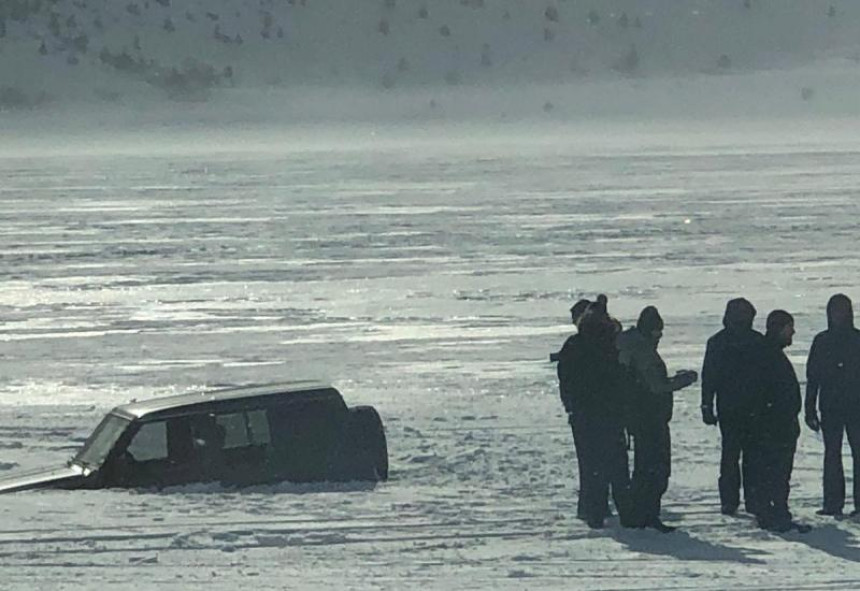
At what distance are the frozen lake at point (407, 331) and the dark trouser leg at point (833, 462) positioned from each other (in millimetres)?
170

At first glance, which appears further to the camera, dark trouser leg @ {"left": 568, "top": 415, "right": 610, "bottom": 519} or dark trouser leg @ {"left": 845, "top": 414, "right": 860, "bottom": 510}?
dark trouser leg @ {"left": 845, "top": 414, "right": 860, "bottom": 510}

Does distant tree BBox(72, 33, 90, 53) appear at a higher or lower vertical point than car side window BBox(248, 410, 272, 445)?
higher

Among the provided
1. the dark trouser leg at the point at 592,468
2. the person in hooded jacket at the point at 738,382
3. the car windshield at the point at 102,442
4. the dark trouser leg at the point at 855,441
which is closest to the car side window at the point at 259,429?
the car windshield at the point at 102,442

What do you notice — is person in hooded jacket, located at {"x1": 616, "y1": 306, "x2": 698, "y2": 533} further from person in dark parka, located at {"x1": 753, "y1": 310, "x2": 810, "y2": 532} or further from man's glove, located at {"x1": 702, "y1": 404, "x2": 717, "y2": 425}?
person in dark parka, located at {"x1": 753, "y1": 310, "x2": 810, "y2": 532}

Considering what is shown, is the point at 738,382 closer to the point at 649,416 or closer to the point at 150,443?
the point at 649,416

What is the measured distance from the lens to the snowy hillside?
220 ft

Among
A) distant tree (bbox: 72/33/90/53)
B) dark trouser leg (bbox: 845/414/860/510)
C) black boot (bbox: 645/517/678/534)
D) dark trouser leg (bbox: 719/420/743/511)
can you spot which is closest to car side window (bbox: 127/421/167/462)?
black boot (bbox: 645/517/678/534)

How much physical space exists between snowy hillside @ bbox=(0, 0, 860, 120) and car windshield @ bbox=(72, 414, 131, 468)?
5510 centimetres

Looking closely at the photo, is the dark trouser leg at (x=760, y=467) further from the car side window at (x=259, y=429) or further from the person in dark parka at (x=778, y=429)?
the car side window at (x=259, y=429)

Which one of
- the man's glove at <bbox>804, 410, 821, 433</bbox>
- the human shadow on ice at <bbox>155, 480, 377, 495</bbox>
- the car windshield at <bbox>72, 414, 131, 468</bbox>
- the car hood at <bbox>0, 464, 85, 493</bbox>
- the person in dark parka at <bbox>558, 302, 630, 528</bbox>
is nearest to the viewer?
the person in dark parka at <bbox>558, 302, 630, 528</bbox>

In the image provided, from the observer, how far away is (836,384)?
958 centimetres

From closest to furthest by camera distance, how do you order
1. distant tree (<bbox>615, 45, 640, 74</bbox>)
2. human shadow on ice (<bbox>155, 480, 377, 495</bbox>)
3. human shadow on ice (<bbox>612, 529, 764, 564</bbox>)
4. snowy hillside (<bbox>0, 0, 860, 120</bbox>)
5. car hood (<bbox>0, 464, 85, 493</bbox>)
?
human shadow on ice (<bbox>612, 529, 764, 564</bbox>)
human shadow on ice (<bbox>155, 480, 377, 495</bbox>)
car hood (<bbox>0, 464, 85, 493</bbox>)
snowy hillside (<bbox>0, 0, 860, 120</bbox>)
distant tree (<bbox>615, 45, 640, 74</bbox>)

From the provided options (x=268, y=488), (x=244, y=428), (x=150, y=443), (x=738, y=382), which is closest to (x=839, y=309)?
(x=738, y=382)

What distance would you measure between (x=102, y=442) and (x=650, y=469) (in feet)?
10.6
